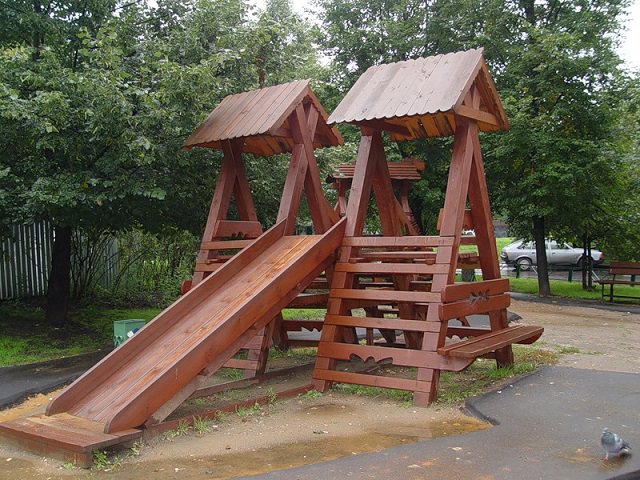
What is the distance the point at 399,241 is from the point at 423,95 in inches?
63.4

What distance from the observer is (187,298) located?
6828 millimetres

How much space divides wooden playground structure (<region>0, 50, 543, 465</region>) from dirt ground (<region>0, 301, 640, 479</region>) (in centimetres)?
19

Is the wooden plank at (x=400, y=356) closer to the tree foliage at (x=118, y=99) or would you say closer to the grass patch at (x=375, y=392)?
the grass patch at (x=375, y=392)

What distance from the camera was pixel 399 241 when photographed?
729 centimetres

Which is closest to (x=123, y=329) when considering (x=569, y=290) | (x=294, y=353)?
(x=294, y=353)

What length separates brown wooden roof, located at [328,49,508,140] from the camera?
23.1ft

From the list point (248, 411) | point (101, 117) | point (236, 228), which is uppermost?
point (101, 117)

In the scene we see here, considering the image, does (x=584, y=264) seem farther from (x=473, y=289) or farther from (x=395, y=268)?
(x=395, y=268)

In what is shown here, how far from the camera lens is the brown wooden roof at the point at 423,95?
703 centimetres

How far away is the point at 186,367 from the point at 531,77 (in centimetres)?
1539

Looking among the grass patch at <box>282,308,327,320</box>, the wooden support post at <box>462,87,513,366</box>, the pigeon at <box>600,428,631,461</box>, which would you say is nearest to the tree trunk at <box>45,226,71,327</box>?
the grass patch at <box>282,308,327,320</box>

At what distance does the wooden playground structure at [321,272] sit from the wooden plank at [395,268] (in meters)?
0.02

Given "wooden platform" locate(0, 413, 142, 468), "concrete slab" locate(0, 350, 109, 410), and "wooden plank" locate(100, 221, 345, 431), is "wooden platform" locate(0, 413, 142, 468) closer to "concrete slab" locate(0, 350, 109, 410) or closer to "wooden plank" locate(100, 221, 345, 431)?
"wooden plank" locate(100, 221, 345, 431)

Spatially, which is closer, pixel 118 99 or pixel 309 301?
pixel 118 99
